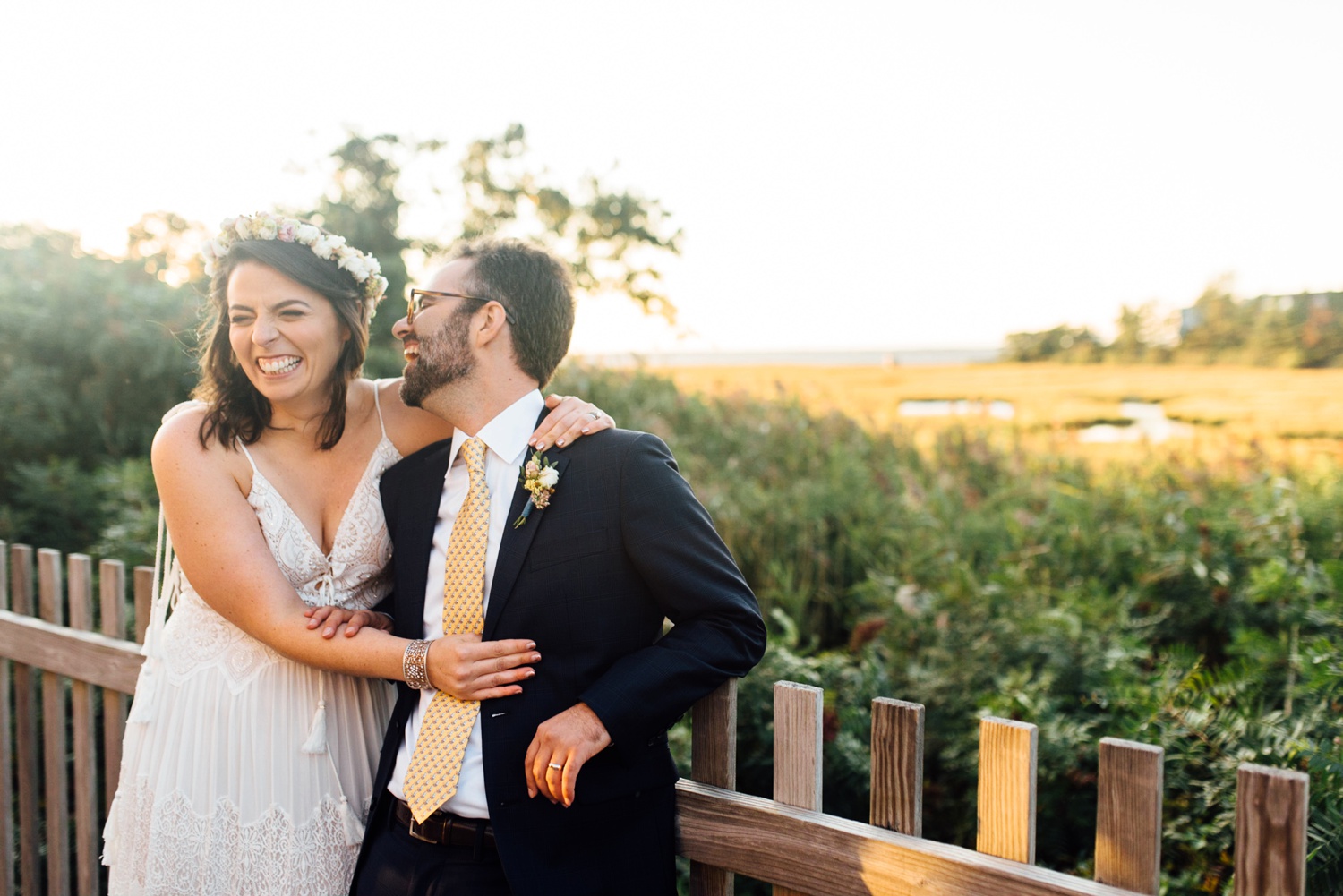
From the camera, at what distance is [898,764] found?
182 centimetres

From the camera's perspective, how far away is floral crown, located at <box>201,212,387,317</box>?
246 centimetres

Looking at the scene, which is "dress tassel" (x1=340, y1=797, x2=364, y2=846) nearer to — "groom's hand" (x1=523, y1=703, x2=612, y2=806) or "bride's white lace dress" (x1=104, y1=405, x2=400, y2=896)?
"bride's white lace dress" (x1=104, y1=405, x2=400, y2=896)

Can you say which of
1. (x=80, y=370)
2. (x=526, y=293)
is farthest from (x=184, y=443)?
(x=80, y=370)

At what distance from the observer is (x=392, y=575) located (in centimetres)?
253

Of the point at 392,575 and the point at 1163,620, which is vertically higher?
the point at 392,575

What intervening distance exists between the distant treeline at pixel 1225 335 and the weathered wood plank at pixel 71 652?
9.63 meters

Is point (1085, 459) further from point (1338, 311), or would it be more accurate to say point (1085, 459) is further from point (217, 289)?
point (217, 289)

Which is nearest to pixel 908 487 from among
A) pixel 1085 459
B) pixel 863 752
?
pixel 1085 459

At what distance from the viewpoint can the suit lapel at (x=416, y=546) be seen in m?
2.20

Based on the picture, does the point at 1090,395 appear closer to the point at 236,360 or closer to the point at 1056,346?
the point at 1056,346

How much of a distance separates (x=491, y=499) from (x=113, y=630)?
176cm

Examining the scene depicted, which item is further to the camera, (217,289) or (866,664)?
(866,664)

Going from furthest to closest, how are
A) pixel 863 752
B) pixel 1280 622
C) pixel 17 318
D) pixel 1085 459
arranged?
pixel 1085 459 < pixel 17 318 < pixel 1280 622 < pixel 863 752

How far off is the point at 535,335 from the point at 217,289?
86 centimetres
